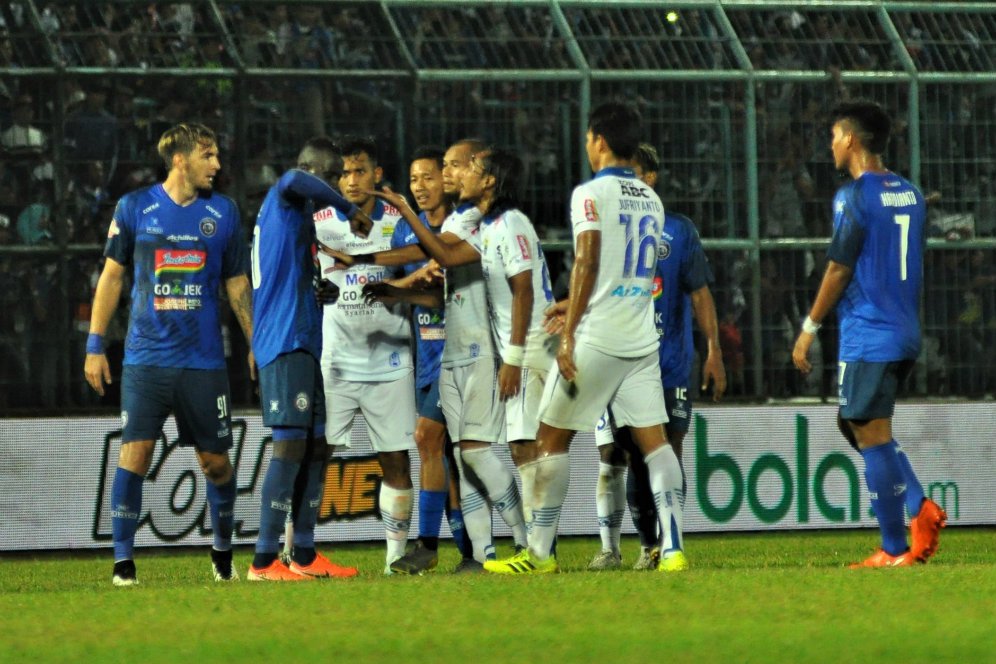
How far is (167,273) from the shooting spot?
890 centimetres

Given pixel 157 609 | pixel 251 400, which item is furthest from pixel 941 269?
pixel 157 609

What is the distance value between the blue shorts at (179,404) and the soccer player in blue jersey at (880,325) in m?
2.72

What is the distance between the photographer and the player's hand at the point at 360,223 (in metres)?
8.98

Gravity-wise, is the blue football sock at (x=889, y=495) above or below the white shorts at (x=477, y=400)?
below

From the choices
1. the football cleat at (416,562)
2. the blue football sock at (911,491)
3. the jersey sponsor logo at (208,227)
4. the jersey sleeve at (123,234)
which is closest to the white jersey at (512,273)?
the football cleat at (416,562)

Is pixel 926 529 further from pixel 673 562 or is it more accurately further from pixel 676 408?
pixel 676 408

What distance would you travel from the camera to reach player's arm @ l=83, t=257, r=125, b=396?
8.96 metres

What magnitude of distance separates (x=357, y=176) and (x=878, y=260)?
2.60 metres

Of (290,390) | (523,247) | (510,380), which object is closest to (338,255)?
(290,390)

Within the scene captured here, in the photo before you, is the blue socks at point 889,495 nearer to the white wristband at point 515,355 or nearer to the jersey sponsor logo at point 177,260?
the white wristband at point 515,355

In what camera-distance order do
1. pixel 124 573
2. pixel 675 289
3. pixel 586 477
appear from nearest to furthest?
pixel 124 573
pixel 675 289
pixel 586 477

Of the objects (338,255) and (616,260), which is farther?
(338,255)

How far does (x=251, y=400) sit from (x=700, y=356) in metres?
3.19

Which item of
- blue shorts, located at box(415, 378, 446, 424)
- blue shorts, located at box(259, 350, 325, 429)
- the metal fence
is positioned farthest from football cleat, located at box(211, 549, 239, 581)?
the metal fence
